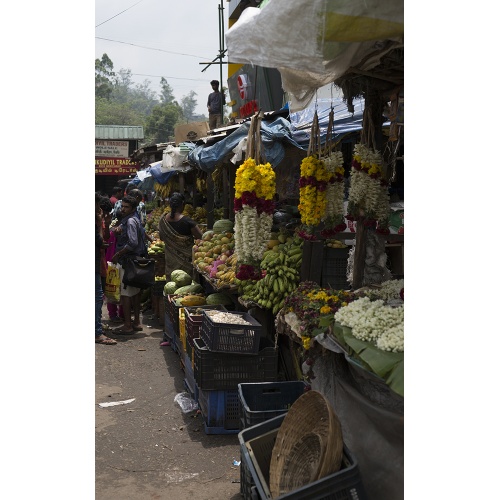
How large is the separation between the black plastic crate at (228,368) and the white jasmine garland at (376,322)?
203 cm

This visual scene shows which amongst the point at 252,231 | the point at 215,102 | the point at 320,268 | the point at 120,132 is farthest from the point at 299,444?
the point at 120,132

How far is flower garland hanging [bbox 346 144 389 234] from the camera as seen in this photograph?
510cm

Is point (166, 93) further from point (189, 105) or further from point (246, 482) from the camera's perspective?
point (246, 482)

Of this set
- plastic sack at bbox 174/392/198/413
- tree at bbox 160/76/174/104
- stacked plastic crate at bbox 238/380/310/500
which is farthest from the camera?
tree at bbox 160/76/174/104

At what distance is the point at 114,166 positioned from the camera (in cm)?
3188

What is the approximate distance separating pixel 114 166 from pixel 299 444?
29.4 m

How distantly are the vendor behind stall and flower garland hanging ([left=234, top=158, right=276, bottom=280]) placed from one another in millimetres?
4745

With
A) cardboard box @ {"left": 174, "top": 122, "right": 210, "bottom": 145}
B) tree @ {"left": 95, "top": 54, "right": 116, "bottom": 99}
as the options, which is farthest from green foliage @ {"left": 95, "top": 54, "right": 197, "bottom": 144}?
cardboard box @ {"left": 174, "top": 122, "right": 210, "bottom": 145}

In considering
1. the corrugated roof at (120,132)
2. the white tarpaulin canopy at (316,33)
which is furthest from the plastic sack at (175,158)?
the corrugated roof at (120,132)

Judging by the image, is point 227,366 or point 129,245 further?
point 129,245

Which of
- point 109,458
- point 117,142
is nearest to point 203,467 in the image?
point 109,458

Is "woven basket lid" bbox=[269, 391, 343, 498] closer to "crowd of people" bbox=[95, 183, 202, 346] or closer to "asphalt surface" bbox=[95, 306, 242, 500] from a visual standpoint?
"asphalt surface" bbox=[95, 306, 242, 500]

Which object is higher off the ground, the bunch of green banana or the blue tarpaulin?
the blue tarpaulin

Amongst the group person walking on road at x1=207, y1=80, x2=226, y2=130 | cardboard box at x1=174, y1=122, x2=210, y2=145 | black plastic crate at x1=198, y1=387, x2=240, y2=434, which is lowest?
black plastic crate at x1=198, y1=387, x2=240, y2=434
